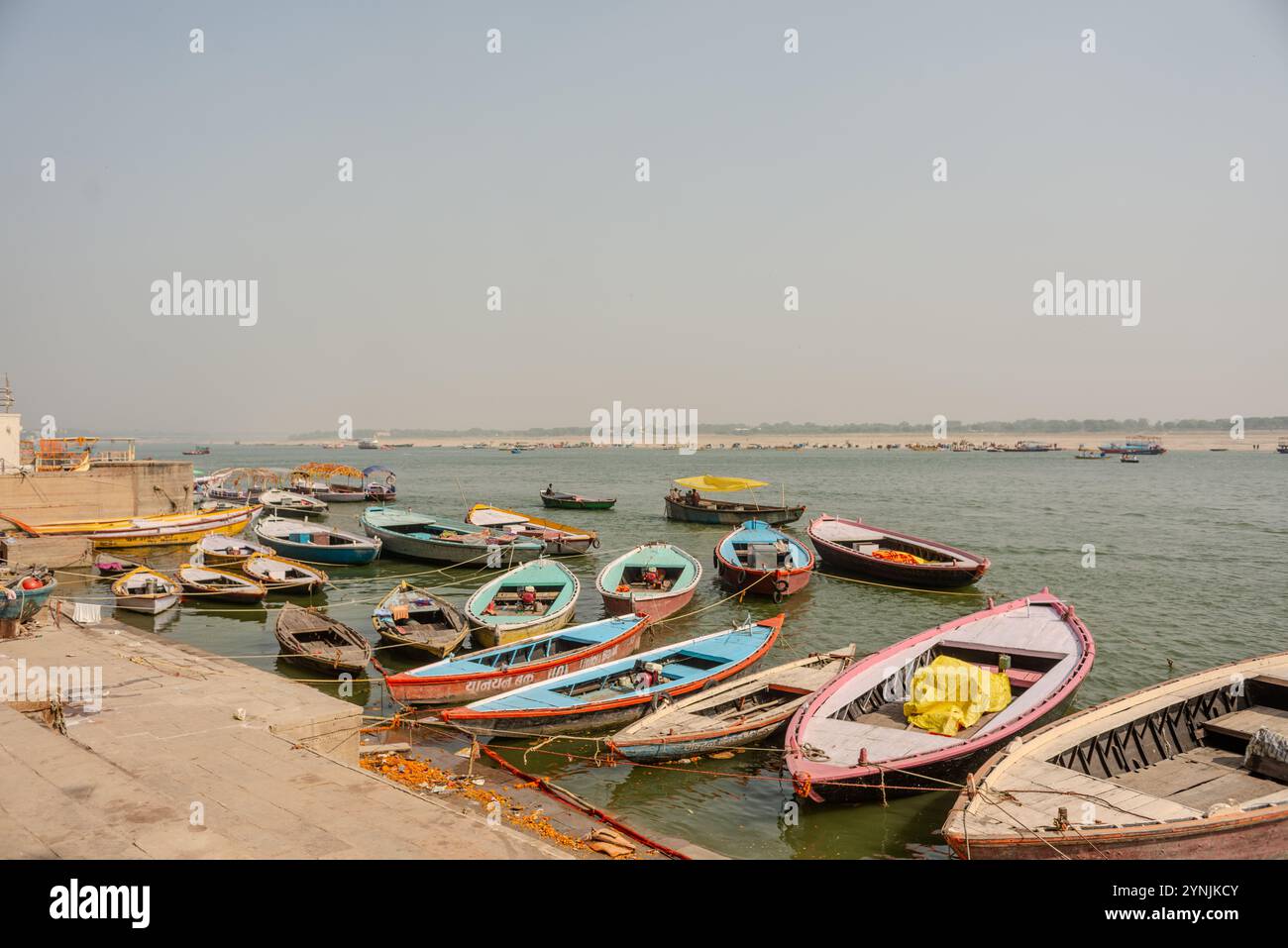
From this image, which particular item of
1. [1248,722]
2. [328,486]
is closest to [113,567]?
[1248,722]

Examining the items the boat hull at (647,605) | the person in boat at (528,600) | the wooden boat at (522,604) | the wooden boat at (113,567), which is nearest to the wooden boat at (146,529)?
the wooden boat at (113,567)

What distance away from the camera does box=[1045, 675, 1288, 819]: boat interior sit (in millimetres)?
11484

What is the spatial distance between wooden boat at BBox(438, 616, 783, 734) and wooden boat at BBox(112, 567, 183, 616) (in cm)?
1679

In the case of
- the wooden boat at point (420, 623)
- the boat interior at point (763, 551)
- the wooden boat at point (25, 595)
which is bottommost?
the wooden boat at point (420, 623)

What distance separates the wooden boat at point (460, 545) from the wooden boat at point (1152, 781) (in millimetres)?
26662

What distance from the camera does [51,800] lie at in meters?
8.46

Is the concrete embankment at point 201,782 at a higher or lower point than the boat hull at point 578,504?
higher

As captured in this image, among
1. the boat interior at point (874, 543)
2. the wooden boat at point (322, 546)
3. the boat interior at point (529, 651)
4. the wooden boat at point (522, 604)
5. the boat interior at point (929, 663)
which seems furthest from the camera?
the wooden boat at point (322, 546)

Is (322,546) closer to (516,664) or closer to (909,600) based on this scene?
(516,664)

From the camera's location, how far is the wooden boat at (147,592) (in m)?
26.3

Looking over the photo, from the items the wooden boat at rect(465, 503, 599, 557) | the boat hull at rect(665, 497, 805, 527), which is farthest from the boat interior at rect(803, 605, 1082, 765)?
the boat hull at rect(665, 497, 805, 527)

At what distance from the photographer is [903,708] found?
50.6 feet

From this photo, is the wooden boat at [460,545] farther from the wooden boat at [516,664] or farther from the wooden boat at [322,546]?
the wooden boat at [516,664]
